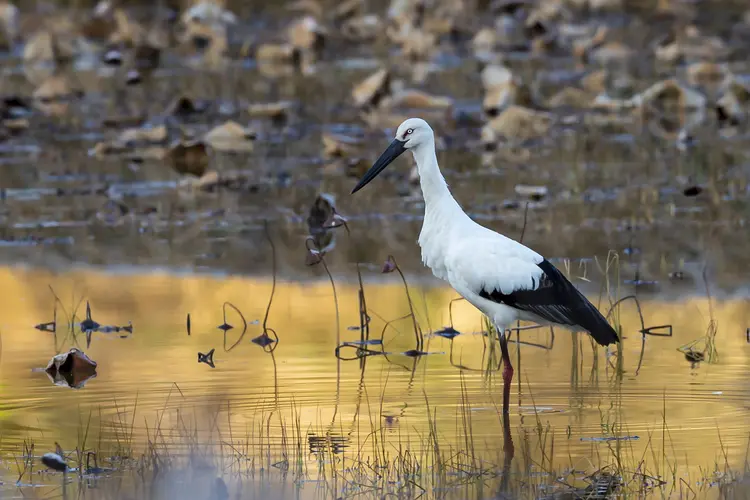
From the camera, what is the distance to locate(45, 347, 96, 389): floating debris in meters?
8.89

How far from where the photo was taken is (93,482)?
662 centimetres

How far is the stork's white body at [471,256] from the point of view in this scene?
830 cm

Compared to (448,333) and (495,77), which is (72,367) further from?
(495,77)

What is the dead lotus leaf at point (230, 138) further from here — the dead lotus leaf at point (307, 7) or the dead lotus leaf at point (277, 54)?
the dead lotus leaf at point (307, 7)

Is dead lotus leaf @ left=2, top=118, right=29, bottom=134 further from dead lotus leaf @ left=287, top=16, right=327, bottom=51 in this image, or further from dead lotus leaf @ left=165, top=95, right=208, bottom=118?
dead lotus leaf @ left=287, top=16, right=327, bottom=51

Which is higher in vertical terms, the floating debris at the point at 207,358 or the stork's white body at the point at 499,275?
the stork's white body at the point at 499,275

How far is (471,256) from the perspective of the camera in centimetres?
836

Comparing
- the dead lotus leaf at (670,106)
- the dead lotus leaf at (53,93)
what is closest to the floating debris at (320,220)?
the dead lotus leaf at (670,106)

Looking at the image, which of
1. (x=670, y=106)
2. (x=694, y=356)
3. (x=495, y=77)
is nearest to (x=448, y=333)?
(x=694, y=356)

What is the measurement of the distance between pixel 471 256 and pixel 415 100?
1288 cm

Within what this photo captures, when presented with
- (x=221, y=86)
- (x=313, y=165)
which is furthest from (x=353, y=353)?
(x=221, y=86)

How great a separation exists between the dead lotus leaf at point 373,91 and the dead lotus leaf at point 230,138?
2985 mm

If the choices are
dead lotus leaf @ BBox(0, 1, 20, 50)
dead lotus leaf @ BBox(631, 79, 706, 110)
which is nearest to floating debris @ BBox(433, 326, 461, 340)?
dead lotus leaf @ BBox(631, 79, 706, 110)

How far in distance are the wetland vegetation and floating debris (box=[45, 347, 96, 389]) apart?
12 mm
